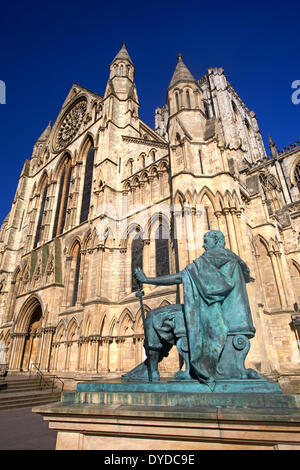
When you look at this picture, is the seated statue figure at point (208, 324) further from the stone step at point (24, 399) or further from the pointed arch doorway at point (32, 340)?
the pointed arch doorway at point (32, 340)

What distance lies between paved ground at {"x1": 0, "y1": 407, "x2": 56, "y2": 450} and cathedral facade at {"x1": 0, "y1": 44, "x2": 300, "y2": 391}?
4942 millimetres

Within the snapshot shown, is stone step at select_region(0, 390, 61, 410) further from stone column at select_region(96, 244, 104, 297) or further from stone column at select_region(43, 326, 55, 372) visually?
stone column at select_region(96, 244, 104, 297)

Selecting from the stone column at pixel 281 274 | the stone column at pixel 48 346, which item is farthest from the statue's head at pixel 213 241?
the stone column at pixel 48 346

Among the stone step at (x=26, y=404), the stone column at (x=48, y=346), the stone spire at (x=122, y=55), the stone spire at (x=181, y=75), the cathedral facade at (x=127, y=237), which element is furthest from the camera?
the stone spire at (x=122, y=55)

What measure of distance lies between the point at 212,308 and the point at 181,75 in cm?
1504

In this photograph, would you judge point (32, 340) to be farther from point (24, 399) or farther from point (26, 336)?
point (24, 399)

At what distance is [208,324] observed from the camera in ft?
→ 9.38

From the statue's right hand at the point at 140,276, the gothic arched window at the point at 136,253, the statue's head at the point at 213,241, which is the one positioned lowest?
the statue's right hand at the point at 140,276

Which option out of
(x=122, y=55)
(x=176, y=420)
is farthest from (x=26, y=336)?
(x=122, y=55)

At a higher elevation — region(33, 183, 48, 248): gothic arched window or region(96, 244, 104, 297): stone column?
region(33, 183, 48, 248): gothic arched window

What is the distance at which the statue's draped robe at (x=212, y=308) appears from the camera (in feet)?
8.93

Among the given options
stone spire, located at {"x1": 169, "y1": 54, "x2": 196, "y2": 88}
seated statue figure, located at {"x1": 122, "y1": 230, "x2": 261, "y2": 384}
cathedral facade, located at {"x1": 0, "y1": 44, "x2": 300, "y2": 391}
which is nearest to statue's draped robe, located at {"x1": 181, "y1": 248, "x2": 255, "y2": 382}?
seated statue figure, located at {"x1": 122, "y1": 230, "x2": 261, "y2": 384}

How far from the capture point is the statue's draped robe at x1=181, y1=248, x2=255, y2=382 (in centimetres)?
272

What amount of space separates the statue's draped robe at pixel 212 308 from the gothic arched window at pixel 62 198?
61.5 feet
